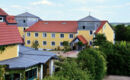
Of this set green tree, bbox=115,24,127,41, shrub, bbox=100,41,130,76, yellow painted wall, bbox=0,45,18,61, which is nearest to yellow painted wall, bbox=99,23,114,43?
green tree, bbox=115,24,127,41

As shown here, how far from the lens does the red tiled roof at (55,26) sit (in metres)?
47.3

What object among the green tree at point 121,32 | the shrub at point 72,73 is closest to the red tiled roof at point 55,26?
the green tree at point 121,32

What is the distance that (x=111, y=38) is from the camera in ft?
173

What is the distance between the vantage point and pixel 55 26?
49.2m

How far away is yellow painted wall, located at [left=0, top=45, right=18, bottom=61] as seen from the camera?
16188 mm

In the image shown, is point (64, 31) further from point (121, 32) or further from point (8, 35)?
point (8, 35)

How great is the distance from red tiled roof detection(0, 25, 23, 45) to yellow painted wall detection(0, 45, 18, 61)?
0.58m

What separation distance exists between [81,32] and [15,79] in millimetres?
32583

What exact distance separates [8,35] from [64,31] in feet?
96.3

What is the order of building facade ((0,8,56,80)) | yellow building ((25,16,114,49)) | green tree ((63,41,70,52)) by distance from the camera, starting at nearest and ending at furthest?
building facade ((0,8,56,80)) < green tree ((63,41,70,52)) < yellow building ((25,16,114,49))

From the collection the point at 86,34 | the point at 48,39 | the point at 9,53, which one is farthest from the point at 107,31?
the point at 9,53

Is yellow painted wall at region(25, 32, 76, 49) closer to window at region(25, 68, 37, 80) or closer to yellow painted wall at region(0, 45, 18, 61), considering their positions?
yellow painted wall at region(0, 45, 18, 61)

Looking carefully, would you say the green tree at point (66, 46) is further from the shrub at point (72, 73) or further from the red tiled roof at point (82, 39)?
the shrub at point (72, 73)

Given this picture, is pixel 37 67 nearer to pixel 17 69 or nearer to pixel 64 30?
pixel 17 69
